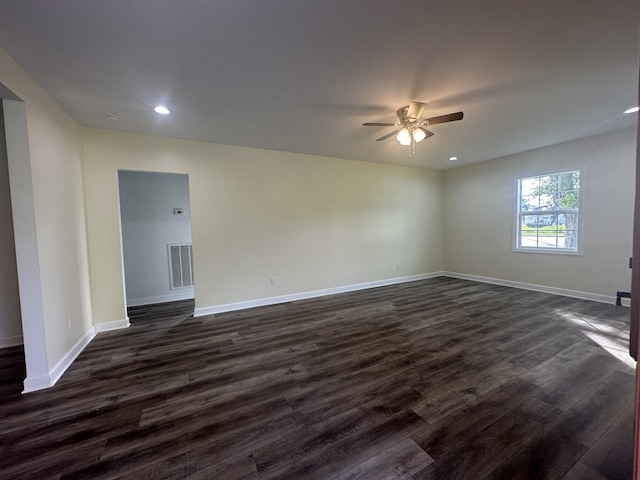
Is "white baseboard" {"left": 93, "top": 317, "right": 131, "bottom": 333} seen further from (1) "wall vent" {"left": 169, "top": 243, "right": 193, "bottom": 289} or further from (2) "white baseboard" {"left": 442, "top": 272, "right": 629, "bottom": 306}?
(2) "white baseboard" {"left": 442, "top": 272, "right": 629, "bottom": 306}

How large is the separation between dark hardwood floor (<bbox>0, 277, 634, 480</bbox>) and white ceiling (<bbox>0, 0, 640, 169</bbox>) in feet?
8.56

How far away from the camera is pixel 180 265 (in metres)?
4.96

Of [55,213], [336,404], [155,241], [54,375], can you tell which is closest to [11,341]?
[54,375]

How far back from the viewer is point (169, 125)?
127 inches

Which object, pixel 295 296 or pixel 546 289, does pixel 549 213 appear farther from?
pixel 295 296

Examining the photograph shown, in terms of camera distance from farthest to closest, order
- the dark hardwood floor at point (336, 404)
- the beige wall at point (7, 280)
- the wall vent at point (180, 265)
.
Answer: the wall vent at point (180, 265), the beige wall at point (7, 280), the dark hardwood floor at point (336, 404)

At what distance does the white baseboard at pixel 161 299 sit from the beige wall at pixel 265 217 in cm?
129

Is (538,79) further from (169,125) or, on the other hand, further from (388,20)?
(169,125)

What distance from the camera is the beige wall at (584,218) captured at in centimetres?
388

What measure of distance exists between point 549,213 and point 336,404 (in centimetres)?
525

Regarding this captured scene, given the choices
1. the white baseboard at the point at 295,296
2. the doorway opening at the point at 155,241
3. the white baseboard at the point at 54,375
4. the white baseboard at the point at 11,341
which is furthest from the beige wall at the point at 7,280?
the white baseboard at the point at 295,296

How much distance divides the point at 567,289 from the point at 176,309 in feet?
22.1

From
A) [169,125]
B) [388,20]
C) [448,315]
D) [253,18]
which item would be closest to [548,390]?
[448,315]

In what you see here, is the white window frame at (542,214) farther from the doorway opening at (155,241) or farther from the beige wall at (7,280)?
the beige wall at (7,280)
